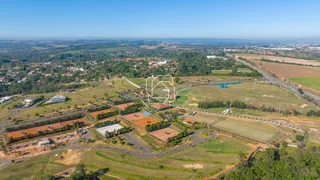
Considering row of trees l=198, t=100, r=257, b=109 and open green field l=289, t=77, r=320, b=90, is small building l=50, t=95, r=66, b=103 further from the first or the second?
open green field l=289, t=77, r=320, b=90

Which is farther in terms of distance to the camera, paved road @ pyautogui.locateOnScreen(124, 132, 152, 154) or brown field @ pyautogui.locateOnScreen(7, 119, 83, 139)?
brown field @ pyautogui.locateOnScreen(7, 119, 83, 139)

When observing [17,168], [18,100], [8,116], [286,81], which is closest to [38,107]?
[8,116]

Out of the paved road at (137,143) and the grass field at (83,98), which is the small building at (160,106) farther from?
the grass field at (83,98)

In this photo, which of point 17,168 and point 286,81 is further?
point 286,81

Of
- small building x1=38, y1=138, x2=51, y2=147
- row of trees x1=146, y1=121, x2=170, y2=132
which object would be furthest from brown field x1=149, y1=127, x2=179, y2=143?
small building x1=38, y1=138, x2=51, y2=147

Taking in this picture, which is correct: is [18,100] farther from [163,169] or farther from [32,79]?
[163,169]

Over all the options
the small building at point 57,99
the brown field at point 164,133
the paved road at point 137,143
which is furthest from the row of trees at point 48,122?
the brown field at point 164,133

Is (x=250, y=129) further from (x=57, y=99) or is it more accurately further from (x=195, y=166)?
(x=57, y=99)
